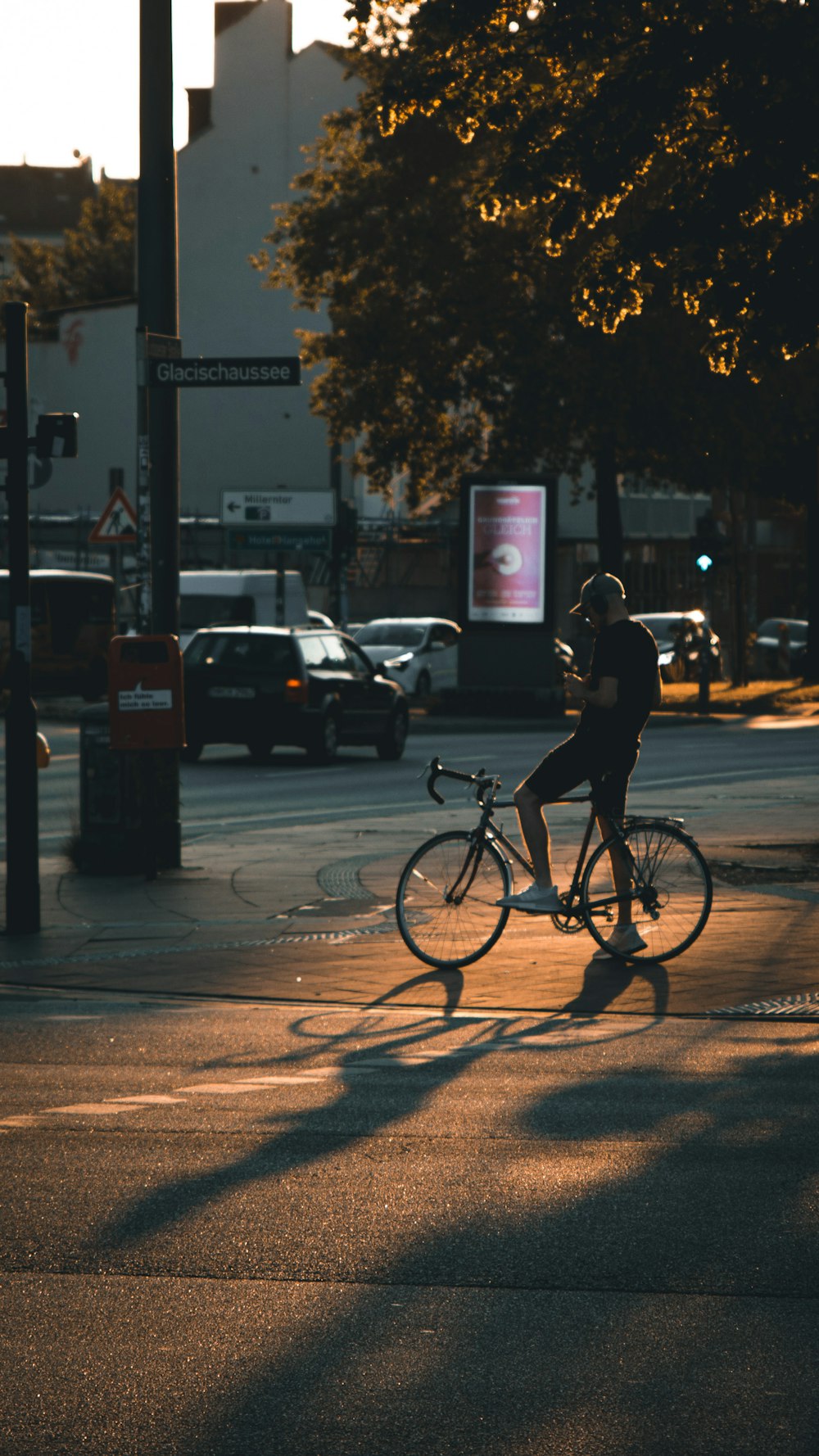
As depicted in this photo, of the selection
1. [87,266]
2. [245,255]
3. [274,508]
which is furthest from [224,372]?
[87,266]

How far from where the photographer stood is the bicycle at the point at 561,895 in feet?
31.6

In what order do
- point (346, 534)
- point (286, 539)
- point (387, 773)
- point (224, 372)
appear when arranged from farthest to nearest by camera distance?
point (346, 534)
point (286, 539)
point (387, 773)
point (224, 372)

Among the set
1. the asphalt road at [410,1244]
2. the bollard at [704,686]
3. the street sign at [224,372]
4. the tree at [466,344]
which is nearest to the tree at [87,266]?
the tree at [466,344]

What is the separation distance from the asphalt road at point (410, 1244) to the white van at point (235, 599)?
106ft

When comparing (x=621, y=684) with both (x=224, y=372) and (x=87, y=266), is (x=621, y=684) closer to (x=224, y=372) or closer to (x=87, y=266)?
(x=224, y=372)

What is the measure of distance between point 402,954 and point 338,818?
737 cm

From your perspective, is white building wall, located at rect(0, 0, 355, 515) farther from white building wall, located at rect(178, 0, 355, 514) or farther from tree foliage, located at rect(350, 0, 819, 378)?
tree foliage, located at rect(350, 0, 819, 378)

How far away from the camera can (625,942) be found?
977cm

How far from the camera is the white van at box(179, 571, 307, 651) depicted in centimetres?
4006

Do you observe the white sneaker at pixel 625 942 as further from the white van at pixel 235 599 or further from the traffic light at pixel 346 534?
the white van at pixel 235 599

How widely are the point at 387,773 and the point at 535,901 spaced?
13357 millimetres

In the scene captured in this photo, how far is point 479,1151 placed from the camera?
236 inches

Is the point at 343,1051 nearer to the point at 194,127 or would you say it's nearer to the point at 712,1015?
the point at 712,1015

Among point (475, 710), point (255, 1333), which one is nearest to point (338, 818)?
point (255, 1333)
